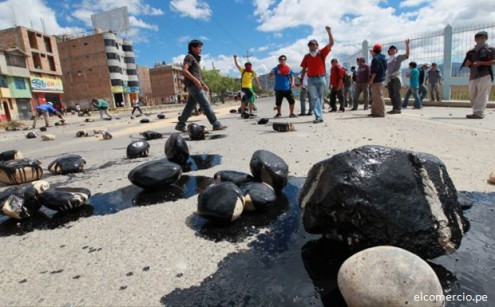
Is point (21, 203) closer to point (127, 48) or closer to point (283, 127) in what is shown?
point (283, 127)

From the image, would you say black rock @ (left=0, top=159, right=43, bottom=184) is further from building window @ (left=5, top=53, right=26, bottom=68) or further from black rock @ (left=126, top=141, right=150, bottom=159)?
building window @ (left=5, top=53, right=26, bottom=68)

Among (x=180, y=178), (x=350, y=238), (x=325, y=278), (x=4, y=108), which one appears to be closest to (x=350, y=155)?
(x=350, y=238)

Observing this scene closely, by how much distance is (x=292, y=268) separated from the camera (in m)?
1.72

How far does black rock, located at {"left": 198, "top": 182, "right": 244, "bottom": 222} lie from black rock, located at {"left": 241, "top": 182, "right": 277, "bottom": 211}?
0.12 meters

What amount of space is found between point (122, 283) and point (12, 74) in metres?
43.4

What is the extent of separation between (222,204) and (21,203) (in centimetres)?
165

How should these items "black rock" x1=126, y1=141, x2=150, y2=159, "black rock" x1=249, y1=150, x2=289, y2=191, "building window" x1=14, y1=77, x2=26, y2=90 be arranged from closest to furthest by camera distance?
"black rock" x1=249, y1=150, x2=289, y2=191
"black rock" x1=126, y1=141, x2=150, y2=159
"building window" x1=14, y1=77, x2=26, y2=90

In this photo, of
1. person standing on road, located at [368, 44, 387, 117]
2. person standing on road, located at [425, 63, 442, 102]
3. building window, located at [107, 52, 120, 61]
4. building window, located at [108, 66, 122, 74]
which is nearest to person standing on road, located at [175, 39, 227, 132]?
person standing on road, located at [368, 44, 387, 117]

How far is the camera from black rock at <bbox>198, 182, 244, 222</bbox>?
2.22 metres

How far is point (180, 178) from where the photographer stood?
139 inches

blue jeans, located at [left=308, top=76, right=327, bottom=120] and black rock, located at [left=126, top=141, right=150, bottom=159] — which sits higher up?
blue jeans, located at [left=308, top=76, right=327, bottom=120]

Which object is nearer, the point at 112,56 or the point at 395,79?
the point at 395,79

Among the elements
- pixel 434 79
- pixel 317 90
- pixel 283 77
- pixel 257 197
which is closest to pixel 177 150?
pixel 257 197

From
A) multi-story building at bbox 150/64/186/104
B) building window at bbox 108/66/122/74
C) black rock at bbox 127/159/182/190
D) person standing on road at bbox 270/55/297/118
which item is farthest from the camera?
multi-story building at bbox 150/64/186/104
